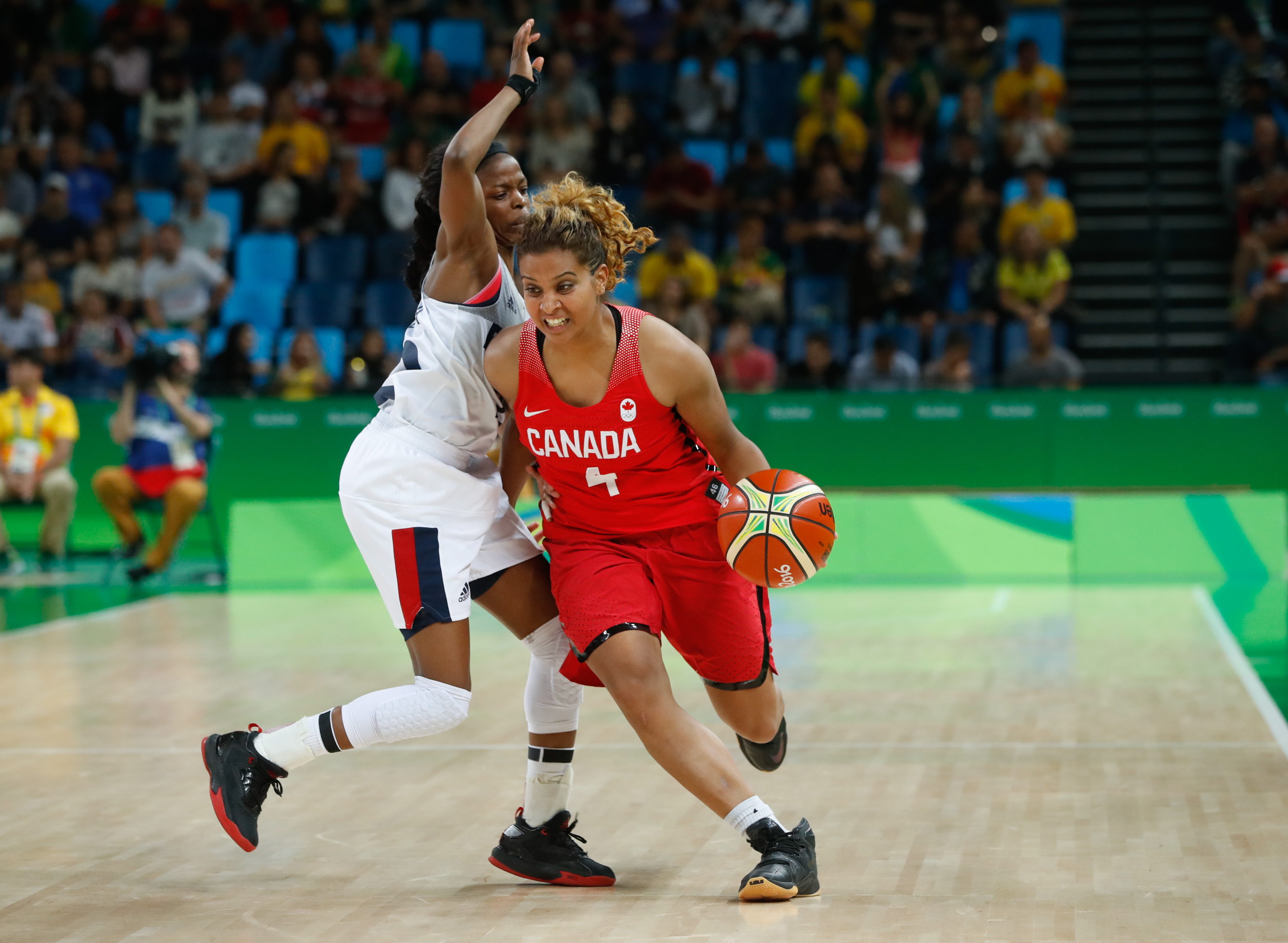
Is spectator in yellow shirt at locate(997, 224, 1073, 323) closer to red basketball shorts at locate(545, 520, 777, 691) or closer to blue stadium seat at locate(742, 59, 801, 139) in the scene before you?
blue stadium seat at locate(742, 59, 801, 139)

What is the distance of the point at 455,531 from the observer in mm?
4332

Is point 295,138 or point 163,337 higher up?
point 295,138

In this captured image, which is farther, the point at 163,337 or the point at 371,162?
the point at 371,162

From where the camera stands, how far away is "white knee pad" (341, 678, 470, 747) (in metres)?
4.19

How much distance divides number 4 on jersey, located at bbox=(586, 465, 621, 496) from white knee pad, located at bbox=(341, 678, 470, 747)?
2.19 feet

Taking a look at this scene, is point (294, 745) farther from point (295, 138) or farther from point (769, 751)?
point (295, 138)

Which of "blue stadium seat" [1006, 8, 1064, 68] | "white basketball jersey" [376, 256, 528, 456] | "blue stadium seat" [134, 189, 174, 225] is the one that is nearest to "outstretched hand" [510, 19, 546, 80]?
"white basketball jersey" [376, 256, 528, 456]

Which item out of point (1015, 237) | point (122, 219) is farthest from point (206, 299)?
point (1015, 237)

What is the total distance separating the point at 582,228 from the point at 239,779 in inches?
71.2

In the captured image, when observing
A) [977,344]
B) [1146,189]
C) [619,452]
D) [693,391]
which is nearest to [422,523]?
[619,452]

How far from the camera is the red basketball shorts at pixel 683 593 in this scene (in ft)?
14.0

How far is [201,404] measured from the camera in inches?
467

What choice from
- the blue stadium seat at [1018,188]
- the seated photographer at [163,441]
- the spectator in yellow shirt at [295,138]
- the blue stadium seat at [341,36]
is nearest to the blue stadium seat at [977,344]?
the blue stadium seat at [1018,188]

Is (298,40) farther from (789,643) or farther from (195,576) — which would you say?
(789,643)
